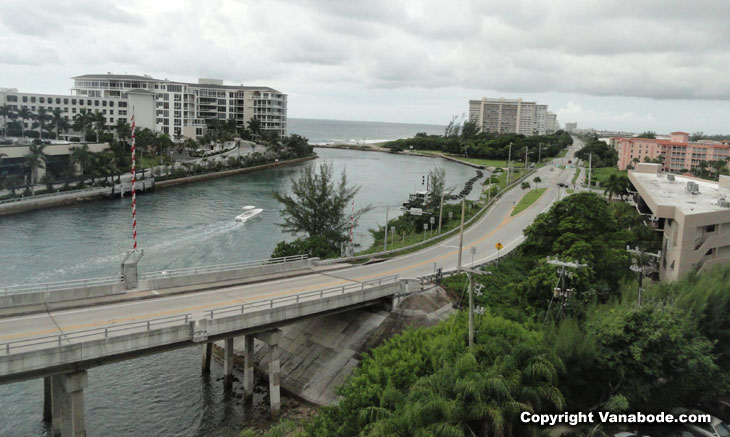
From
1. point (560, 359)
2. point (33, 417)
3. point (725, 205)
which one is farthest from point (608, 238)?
point (33, 417)

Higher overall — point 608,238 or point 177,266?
point 608,238

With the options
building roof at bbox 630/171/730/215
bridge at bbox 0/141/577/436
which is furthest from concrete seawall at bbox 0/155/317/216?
building roof at bbox 630/171/730/215

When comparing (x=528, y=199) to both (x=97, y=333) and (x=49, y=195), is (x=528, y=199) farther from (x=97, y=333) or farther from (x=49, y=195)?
(x=49, y=195)

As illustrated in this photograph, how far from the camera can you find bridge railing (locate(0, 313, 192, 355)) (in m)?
21.1

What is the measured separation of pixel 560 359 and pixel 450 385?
5.75 meters

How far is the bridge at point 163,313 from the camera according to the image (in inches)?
857

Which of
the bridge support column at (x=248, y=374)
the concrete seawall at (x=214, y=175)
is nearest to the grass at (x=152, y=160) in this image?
the concrete seawall at (x=214, y=175)

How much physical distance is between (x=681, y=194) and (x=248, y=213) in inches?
2010

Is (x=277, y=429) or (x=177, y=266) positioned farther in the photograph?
(x=177, y=266)

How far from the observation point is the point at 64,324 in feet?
78.1

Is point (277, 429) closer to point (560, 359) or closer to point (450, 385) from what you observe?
point (450, 385)

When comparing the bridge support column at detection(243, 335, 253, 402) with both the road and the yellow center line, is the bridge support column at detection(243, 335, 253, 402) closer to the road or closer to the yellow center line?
the yellow center line
